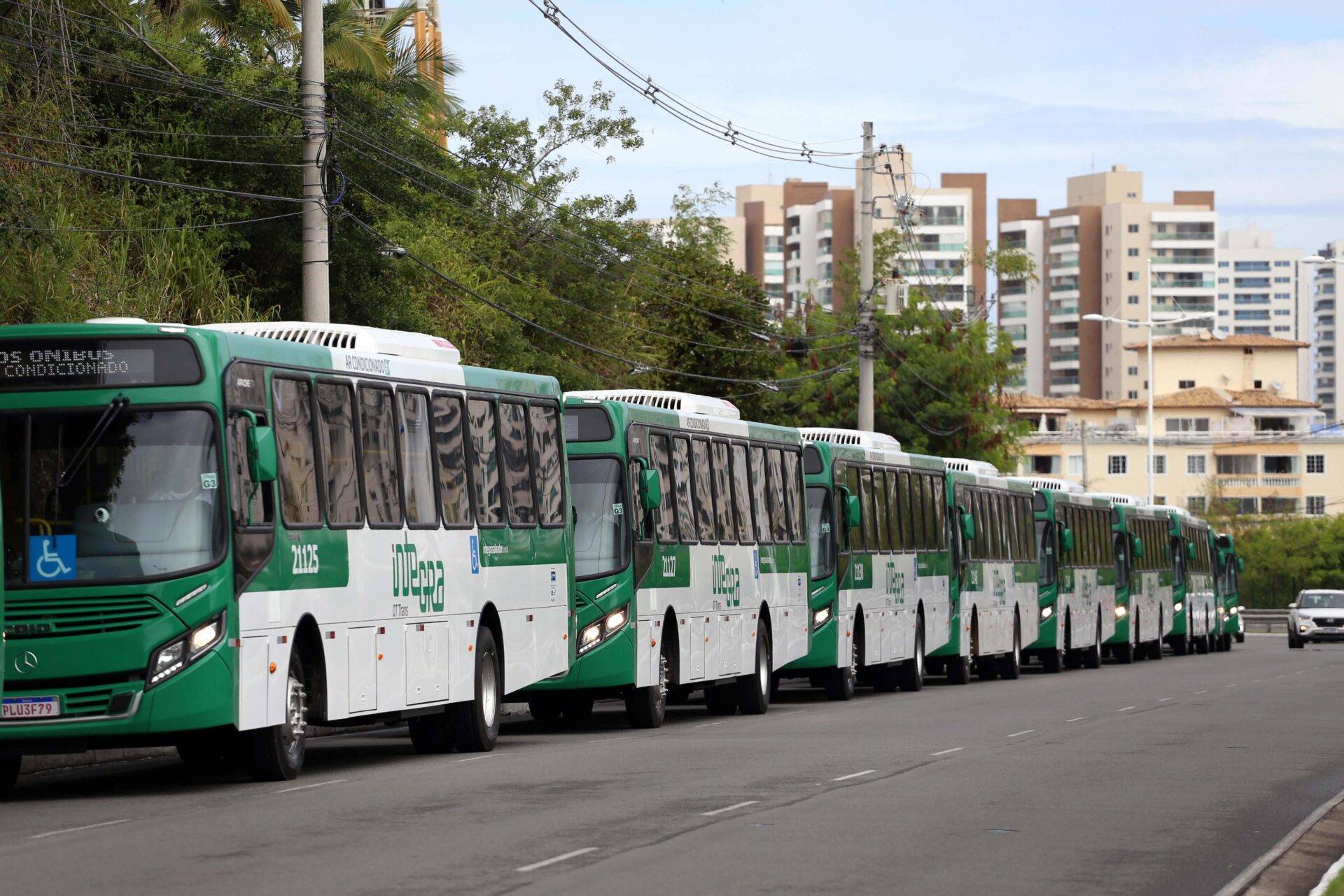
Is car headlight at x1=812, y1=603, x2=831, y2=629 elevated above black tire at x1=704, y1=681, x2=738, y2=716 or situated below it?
above

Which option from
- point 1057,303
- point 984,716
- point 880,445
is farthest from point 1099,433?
point 984,716

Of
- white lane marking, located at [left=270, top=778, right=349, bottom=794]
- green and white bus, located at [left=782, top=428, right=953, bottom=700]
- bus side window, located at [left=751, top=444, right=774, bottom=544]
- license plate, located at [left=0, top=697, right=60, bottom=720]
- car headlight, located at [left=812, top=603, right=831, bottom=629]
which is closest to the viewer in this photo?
Result: license plate, located at [left=0, top=697, right=60, bottom=720]

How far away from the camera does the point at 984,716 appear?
83.5 ft

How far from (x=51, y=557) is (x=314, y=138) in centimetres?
953

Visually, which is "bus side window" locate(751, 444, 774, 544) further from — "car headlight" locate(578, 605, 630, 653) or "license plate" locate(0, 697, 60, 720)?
"license plate" locate(0, 697, 60, 720)

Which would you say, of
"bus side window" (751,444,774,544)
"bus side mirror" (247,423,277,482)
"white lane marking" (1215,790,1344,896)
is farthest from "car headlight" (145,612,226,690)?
"bus side window" (751,444,774,544)

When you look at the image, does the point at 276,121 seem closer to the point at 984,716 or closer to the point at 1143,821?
the point at 984,716

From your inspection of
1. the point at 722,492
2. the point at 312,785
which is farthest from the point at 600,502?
the point at 312,785

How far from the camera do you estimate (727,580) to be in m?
25.8

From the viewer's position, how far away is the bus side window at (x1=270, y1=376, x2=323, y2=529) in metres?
15.9

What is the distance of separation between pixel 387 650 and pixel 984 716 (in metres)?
A: 9.86

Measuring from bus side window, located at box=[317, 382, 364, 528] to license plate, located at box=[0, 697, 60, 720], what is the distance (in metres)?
2.75

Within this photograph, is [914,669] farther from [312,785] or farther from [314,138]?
[312,785]

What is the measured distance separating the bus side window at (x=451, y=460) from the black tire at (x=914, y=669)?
1609 cm
